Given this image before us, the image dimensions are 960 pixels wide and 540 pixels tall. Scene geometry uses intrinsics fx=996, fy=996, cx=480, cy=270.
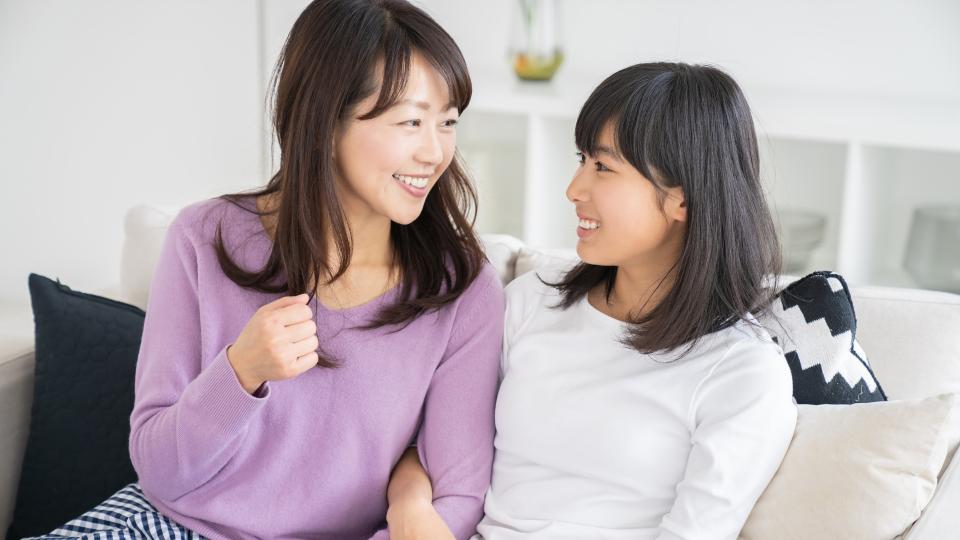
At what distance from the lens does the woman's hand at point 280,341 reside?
3.90 feet

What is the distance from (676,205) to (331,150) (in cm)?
47

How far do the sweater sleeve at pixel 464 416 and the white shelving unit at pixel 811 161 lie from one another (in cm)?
129

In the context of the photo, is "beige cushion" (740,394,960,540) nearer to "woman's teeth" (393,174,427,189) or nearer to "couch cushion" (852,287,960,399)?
"couch cushion" (852,287,960,399)

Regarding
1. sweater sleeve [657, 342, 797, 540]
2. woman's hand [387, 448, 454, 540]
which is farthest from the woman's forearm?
sweater sleeve [657, 342, 797, 540]

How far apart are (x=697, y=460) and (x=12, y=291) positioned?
199cm

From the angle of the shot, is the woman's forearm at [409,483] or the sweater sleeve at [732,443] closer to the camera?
the sweater sleeve at [732,443]

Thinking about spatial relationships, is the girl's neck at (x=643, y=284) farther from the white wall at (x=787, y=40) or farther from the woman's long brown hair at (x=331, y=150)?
the white wall at (x=787, y=40)

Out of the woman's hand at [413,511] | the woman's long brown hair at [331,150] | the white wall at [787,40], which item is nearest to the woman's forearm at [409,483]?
the woman's hand at [413,511]

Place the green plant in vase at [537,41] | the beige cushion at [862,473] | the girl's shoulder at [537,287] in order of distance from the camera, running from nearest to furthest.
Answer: the beige cushion at [862,473] < the girl's shoulder at [537,287] < the green plant in vase at [537,41]

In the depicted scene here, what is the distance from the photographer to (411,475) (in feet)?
4.65

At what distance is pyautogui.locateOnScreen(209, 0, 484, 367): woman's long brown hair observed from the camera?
1.34 m

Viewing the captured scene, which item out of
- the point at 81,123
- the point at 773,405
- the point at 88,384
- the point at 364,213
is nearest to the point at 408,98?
the point at 364,213

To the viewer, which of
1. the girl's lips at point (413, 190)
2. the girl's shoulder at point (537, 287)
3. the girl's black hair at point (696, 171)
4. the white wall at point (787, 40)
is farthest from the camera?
the white wall at point (787, 40)

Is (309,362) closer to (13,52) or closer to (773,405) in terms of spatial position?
(773,405)
